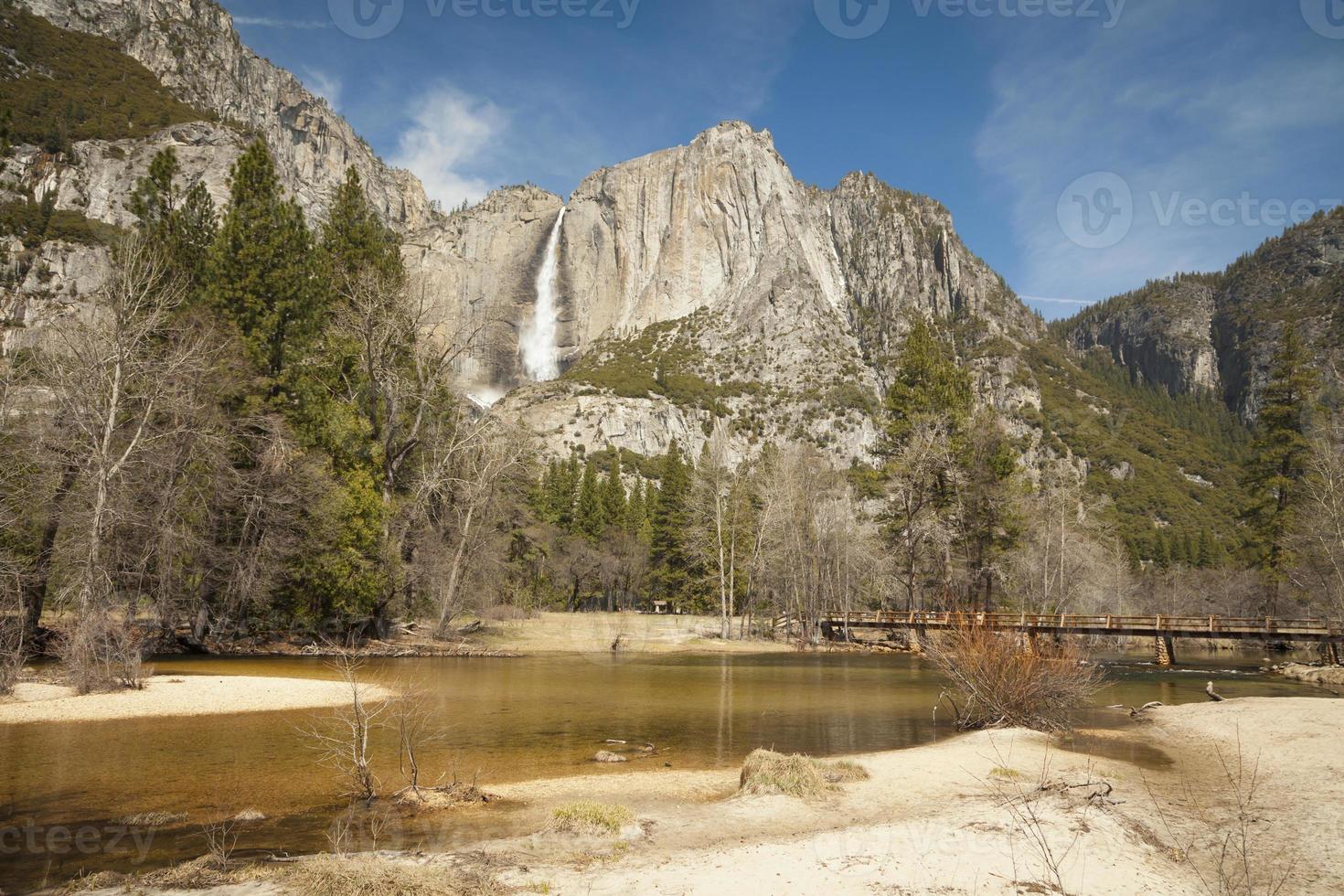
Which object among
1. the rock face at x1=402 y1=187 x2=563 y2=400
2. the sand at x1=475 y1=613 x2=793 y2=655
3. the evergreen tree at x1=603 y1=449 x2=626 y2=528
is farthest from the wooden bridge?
the rock face at x1=402 y1=187 x2=563 y2=400

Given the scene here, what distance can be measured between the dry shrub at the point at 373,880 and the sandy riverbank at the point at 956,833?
0.10 m

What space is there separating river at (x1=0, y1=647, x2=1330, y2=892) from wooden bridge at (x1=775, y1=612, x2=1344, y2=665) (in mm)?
3945

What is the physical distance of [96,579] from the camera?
17.6 meters

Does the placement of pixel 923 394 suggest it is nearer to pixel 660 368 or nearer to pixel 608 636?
pixel 608 636

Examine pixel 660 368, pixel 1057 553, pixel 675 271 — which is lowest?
pixel 1057 553

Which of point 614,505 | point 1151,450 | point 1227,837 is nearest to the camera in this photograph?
point 1227,837

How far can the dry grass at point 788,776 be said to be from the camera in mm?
9578

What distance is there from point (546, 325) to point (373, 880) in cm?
17787

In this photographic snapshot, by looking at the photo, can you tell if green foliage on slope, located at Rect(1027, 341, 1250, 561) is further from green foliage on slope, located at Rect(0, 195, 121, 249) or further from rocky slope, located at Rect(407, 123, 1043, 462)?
green foliage on slope, located at Rect(0, 195, 121, 249)

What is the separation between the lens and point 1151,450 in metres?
136

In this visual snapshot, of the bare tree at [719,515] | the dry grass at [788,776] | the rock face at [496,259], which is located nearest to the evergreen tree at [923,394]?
the bare tree at [719,515]

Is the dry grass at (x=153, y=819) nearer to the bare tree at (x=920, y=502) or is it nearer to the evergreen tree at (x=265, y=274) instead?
→ the evergreen tree at (x=265, y=274)

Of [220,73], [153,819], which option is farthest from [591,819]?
[220,73]

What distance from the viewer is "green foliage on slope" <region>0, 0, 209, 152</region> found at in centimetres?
9406
